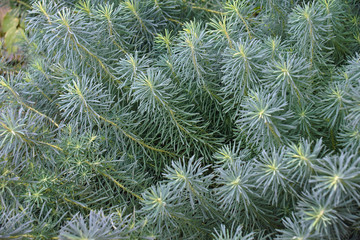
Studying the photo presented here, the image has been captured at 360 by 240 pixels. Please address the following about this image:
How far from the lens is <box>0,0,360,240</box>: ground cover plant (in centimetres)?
83

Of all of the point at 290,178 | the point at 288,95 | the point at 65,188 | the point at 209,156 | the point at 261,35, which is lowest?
the point at 65,188

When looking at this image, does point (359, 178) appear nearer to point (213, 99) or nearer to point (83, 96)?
point (213, 99)

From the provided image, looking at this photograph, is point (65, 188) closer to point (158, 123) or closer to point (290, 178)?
point (158, 123)

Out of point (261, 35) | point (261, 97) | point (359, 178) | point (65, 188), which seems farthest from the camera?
point (261, 35)

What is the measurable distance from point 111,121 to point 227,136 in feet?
1.19

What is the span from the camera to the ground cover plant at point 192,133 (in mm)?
830

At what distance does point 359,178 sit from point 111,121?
665 millimetres

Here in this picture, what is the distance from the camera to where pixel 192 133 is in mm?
1192

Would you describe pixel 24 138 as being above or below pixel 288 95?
below

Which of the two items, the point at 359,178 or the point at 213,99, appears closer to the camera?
the point at 359,178

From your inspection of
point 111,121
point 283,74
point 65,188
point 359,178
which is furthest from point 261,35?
point 65,188

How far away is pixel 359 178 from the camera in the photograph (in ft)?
2.47

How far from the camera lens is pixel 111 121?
1128mm

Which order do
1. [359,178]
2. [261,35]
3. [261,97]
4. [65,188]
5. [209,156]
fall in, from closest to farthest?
[359,178] < [261,97] < [65,188] < [209,156] < [261,35]
